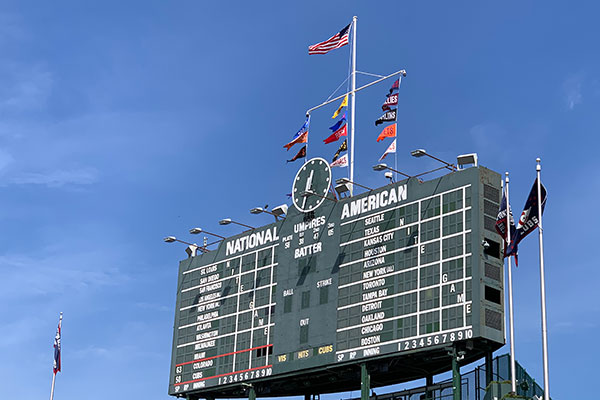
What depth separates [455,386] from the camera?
34.1m

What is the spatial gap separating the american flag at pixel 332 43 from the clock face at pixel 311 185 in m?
6.28

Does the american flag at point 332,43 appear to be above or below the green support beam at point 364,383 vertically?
above

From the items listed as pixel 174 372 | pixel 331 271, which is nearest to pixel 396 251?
pixel 331 271

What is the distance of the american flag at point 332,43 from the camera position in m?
44.8

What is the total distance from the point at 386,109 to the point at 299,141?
17.8 ft

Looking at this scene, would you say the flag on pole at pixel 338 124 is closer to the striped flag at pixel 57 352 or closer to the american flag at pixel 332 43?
the american flag at pixel 332 43

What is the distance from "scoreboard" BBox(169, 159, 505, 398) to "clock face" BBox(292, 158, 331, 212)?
2.2 inches

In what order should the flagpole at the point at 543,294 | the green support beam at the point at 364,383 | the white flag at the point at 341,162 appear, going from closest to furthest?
the flagpole at the point at 543,294 → the green support beam at the point at 364,383 → the white flag at the point at 341,162

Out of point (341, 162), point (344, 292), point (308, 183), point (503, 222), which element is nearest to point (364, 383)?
point (344, 292)

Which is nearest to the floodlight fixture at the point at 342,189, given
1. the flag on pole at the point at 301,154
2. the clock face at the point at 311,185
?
the clock face at the point at 311,185

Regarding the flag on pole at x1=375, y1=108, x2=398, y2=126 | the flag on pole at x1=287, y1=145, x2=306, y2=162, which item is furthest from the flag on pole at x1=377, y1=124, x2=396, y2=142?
the flag on pole at x1=287, y1=145, x2=306, y2=162

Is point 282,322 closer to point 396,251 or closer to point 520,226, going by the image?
point 396,251

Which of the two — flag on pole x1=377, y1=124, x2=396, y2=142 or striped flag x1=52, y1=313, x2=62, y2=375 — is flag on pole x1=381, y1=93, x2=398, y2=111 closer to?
flag on pole x1=377, y1=124, x2=396, y2=142

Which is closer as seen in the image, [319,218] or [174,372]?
[319,218]
